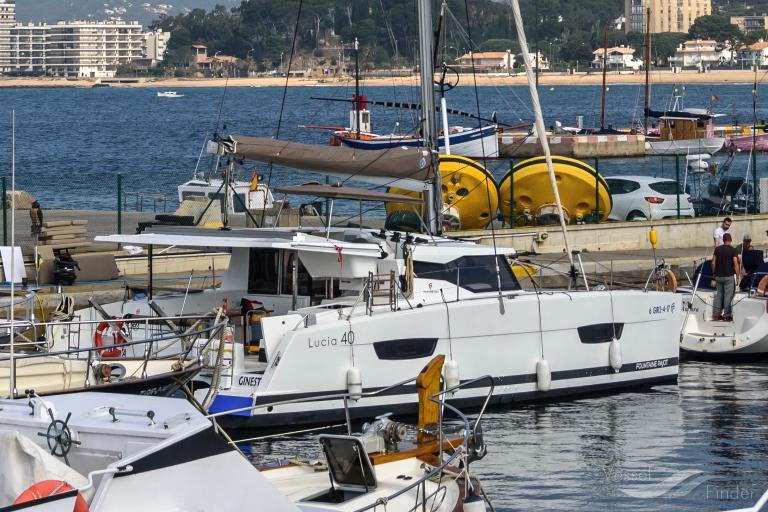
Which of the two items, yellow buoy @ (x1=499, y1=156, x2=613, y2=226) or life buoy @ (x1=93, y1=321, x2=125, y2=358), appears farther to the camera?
yellow buoy @ (x1=499, y1=156, x2=613, y2=226)

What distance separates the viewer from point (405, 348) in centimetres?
1953

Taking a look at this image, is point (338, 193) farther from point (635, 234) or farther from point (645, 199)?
point (645, 199)

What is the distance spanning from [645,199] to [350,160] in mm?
14428

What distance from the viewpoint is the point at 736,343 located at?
2447cm

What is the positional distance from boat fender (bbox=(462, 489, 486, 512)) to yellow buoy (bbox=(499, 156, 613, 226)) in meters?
19.5

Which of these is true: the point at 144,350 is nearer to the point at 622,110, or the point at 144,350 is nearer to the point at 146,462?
the point at 146,462

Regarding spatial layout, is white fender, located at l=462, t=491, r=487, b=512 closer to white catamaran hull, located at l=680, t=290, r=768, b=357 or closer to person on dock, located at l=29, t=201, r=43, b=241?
white catamaran hull, located at l=680, t=290, r=768, b=357

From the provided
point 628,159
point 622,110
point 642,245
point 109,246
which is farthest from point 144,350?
point 622,110

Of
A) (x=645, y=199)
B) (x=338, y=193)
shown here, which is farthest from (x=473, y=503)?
(x=645, y=199)

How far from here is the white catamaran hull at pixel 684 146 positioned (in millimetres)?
69938

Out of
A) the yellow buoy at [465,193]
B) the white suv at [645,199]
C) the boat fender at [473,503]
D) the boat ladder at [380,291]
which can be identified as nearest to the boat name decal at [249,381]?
the boat ladder at [380,291]

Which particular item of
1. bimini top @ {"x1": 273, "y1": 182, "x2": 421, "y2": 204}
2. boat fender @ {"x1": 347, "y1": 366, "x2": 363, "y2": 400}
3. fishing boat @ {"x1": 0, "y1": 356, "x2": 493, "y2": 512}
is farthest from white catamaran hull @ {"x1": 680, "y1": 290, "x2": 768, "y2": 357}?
fishing boat @ {"x1": 0, "y1": 356, "x2": 493, "y2": 512}

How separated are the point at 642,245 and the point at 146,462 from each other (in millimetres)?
23922

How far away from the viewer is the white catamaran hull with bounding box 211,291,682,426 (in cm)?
1862
